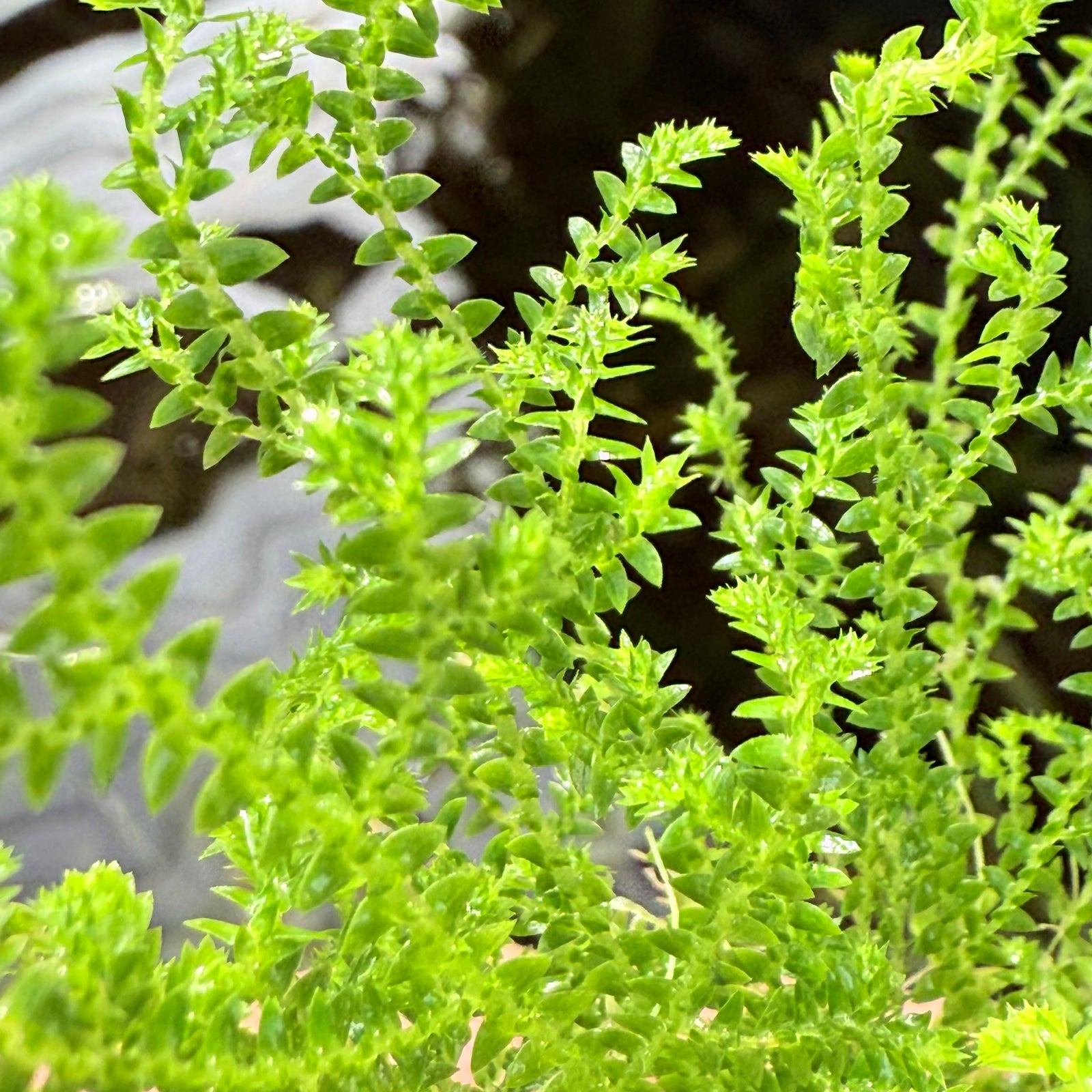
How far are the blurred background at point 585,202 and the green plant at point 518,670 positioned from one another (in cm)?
27

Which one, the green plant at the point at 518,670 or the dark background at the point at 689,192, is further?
the dark background at the point at 689,192

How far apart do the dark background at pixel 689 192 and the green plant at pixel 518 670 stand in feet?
0.89

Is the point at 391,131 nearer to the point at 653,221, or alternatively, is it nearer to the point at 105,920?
the point at 105,920

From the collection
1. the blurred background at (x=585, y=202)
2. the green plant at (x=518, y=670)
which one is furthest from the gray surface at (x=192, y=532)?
the green plant at (x=518, y=670)

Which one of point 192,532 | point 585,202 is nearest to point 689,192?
point 585,202

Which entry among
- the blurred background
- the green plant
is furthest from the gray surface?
the green plant

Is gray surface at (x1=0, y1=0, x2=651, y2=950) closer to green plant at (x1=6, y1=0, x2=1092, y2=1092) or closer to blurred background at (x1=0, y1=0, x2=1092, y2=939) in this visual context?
blurred background at (x1=0, y1=0, x2=1092, y2=939)

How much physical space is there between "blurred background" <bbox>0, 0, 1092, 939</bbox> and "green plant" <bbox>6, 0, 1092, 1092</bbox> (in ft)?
0.90

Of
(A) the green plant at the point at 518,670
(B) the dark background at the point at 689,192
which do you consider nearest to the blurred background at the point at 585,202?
(B) the dark background at the point at 689,192

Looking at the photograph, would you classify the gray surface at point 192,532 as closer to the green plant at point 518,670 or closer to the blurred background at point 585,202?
the blurred background at point 585,202

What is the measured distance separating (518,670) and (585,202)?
1.95 feet

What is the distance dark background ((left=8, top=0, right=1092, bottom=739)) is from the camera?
736mm

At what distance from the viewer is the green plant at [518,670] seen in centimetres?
19

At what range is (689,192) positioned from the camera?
80 cm
